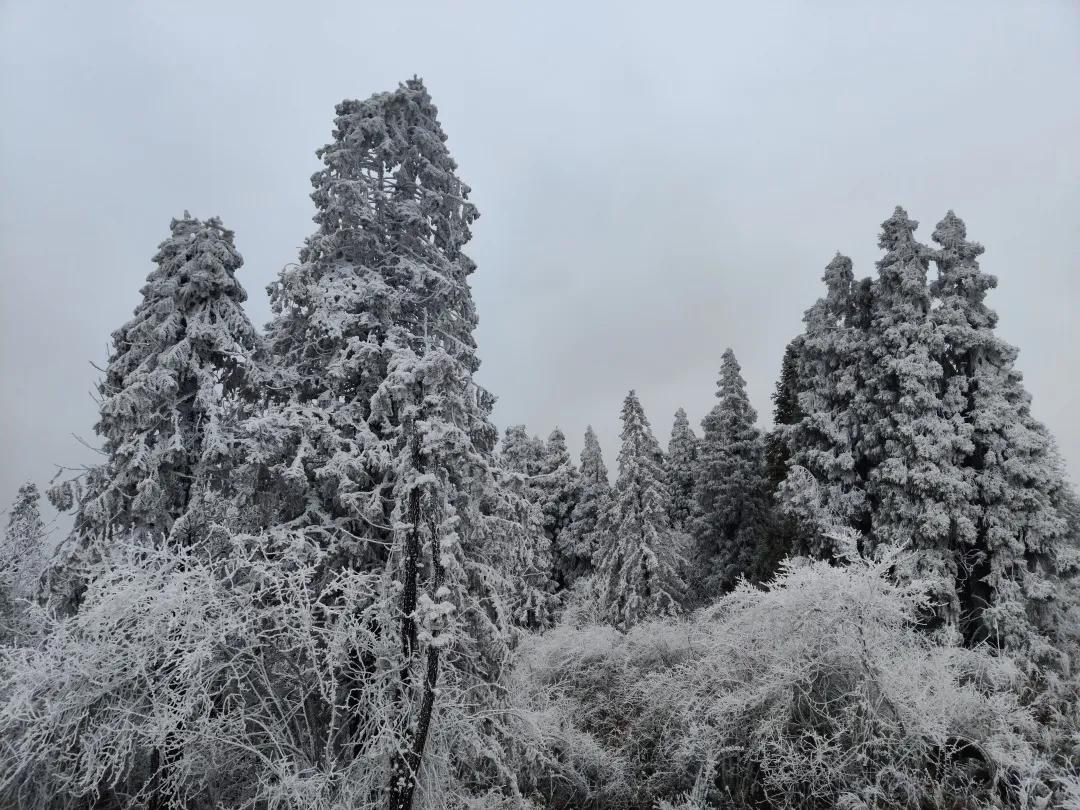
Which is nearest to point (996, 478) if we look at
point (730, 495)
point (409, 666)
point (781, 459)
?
point (781, 459)

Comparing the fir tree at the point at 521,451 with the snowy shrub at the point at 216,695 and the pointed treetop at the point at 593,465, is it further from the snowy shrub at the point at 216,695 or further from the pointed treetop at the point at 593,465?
the snowy shrub at the point at 216,695

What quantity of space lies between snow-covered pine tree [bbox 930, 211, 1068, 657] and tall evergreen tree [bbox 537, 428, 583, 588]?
23.5 meters

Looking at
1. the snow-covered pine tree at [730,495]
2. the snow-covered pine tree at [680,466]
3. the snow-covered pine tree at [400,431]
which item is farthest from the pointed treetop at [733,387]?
the snow-covered pine tree at [400,431]

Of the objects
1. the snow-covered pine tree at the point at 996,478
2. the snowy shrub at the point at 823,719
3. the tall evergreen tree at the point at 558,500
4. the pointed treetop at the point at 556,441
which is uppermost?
the pointed treetop at the point at 556,441

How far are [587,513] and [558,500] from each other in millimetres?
2867

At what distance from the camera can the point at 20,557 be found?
75.9 ft

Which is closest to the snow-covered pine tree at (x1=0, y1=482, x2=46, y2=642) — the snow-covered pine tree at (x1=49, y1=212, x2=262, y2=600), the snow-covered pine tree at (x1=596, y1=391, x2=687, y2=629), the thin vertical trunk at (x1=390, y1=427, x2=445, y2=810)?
the snow-covered pine tree at (x1=49, y1=212, x2=262, y2=600)

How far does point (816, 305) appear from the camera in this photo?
24.0 metres

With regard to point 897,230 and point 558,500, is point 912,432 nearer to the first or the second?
point 897,230

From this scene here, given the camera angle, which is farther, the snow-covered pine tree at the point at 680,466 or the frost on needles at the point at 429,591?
the snow-covered pine tree at the point at 680,466

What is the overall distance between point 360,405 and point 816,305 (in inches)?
725

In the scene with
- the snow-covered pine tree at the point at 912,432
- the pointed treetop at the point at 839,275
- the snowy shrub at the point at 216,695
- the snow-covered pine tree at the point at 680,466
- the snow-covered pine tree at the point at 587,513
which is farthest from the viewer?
the snow-covered pine tree at the point at 680,466

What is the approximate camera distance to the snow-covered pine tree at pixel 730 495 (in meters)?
28.7

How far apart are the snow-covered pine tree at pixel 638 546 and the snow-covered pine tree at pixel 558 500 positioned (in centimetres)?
775
